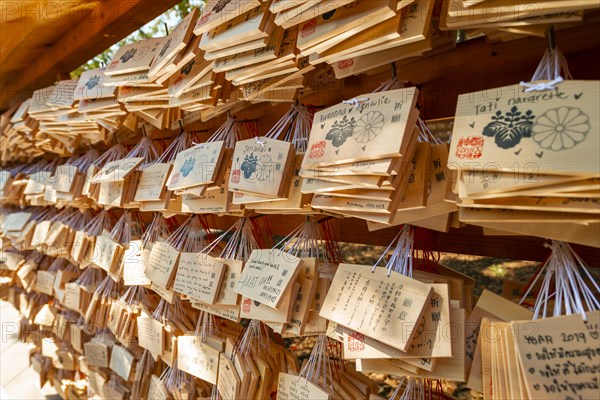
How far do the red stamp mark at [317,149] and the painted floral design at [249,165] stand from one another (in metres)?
0.18

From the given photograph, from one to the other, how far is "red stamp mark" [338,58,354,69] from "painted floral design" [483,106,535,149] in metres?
0.30

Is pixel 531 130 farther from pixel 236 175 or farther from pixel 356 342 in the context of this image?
pixel 236 175

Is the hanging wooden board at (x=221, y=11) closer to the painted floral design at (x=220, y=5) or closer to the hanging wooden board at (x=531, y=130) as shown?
the painted floral design at (x=220, y=5)

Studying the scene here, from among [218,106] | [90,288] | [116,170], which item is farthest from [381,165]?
[90,288]

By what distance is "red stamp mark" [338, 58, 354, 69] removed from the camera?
2.65ft

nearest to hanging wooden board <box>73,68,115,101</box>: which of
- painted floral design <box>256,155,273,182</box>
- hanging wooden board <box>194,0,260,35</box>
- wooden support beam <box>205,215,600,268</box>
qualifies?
hanging wooden board <box>194,0,260,35</box>

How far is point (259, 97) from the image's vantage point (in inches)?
39.1

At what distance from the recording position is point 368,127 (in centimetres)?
71

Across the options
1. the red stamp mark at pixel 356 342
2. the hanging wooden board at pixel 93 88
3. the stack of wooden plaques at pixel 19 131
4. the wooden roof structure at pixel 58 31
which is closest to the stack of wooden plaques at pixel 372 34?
the red stamp mark at pixel 356 342

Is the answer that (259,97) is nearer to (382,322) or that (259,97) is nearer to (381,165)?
(381,165)

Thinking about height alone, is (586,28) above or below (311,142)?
above

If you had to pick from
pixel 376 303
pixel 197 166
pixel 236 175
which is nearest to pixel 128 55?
pixel 197 166

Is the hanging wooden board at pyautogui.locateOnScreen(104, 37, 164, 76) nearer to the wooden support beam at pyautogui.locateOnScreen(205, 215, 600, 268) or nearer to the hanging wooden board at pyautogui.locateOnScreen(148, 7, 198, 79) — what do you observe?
the hanging wooden board at pyautogui.locateOnScreen(148, 7, 198, 79)

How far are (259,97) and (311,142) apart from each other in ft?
0.82
